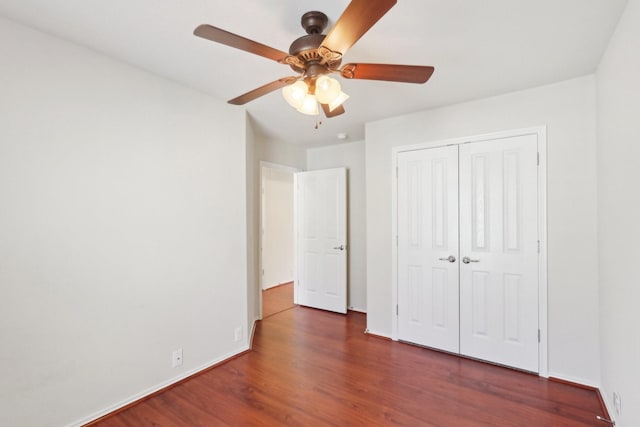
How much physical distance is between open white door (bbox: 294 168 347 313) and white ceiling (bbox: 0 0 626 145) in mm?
1896

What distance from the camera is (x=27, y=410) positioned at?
1.69 metres

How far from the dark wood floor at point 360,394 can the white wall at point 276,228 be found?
2.72 meters

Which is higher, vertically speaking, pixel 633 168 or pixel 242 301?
pixel 633 168

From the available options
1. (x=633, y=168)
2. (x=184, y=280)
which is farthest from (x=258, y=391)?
(x=633, y=168)

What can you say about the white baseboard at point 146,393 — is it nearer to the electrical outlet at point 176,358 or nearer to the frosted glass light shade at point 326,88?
the electrical outlet at point 176,358

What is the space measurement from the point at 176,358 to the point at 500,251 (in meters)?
3.02

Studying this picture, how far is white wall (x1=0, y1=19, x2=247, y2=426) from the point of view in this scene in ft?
5.54

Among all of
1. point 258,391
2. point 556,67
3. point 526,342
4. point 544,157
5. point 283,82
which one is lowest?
point 258,391

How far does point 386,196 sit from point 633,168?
202 centimetres

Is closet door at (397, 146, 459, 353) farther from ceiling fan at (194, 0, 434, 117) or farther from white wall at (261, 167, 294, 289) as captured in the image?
white wall at (261, 167, 294, 289)

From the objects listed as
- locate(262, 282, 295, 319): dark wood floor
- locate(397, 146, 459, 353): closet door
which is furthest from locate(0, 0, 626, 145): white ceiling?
locate(262, 282, 295, 319): dark wood floor

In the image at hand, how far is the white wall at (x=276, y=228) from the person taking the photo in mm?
5633

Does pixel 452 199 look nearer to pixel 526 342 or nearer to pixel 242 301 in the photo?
pixel 526 342

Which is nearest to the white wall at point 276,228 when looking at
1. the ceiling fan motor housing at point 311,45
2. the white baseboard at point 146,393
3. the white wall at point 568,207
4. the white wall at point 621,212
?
the white baseboard at point 146,393
